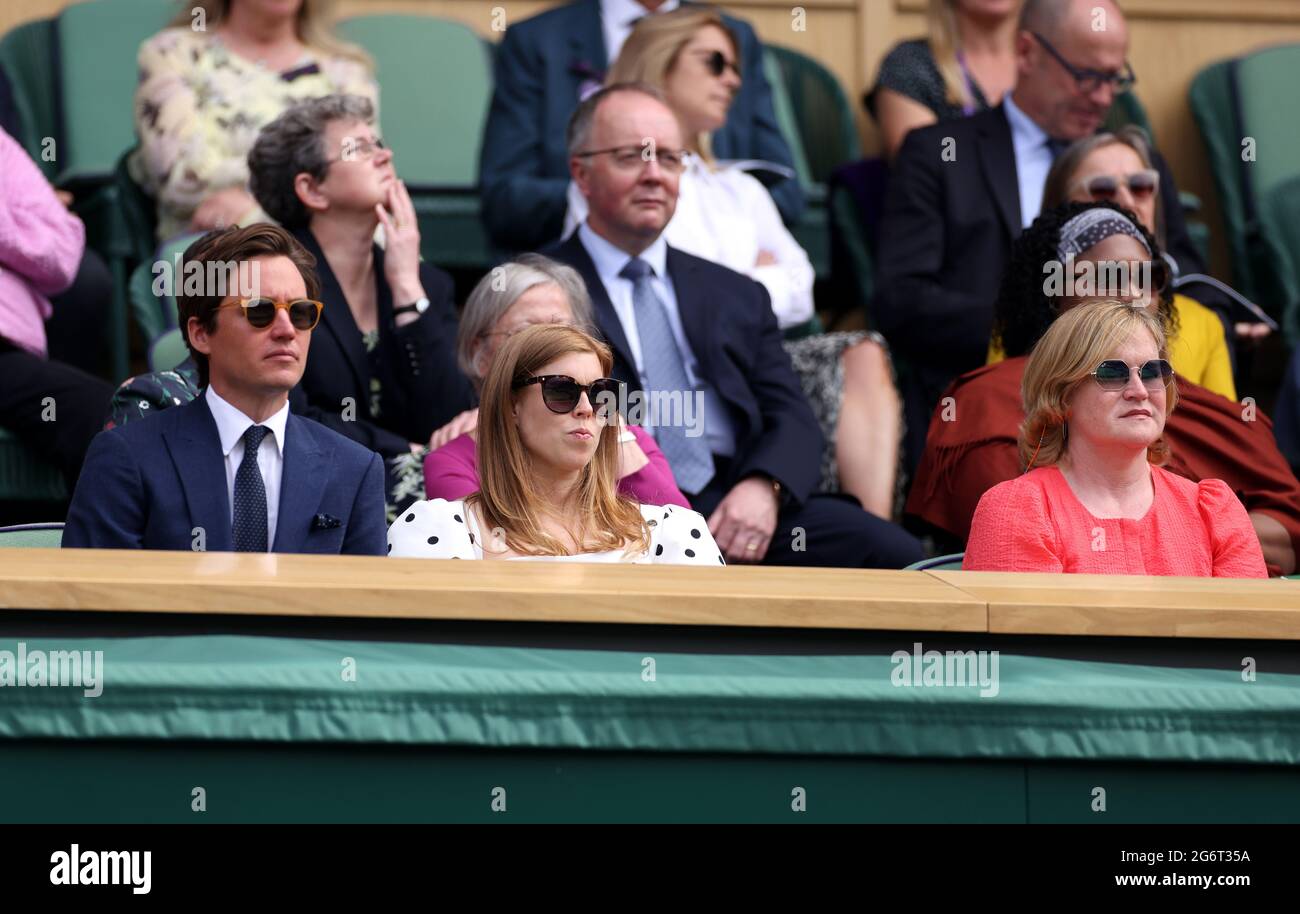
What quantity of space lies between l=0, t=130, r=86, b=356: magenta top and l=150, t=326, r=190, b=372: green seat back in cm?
38

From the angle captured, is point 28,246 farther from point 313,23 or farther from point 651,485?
point 651,485

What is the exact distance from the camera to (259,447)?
2.87 meters

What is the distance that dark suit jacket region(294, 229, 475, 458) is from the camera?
3639mm

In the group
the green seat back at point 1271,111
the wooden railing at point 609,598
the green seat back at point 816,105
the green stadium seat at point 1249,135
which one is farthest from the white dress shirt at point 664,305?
the green seat back at point 1271,111

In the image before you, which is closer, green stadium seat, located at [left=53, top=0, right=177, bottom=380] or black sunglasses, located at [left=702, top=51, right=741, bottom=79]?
black sunglasses, located at [left=702, top=51, right=741, bottom=79]

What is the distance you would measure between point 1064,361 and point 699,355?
1.11 m

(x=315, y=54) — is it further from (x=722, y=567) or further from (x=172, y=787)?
(x=172, y=787)

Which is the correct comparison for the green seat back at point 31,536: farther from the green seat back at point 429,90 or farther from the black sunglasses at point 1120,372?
the green seat back at point 429,90

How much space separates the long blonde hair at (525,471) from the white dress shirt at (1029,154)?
72.4 inches

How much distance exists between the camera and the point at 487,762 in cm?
194

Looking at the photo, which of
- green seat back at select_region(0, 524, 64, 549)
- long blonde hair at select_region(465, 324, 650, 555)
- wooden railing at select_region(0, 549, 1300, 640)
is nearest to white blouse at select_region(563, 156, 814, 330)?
long blonde hair at select_region(465, 324, 650, 555)

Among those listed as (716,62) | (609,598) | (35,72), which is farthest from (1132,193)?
(35,72)

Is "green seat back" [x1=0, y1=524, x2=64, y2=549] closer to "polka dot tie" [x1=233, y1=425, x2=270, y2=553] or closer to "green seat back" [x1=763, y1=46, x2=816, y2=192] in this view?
"polka dot tie" [x1=233, y1=425, x2=270, y2=553]

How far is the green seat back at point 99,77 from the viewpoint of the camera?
16.4 ft
